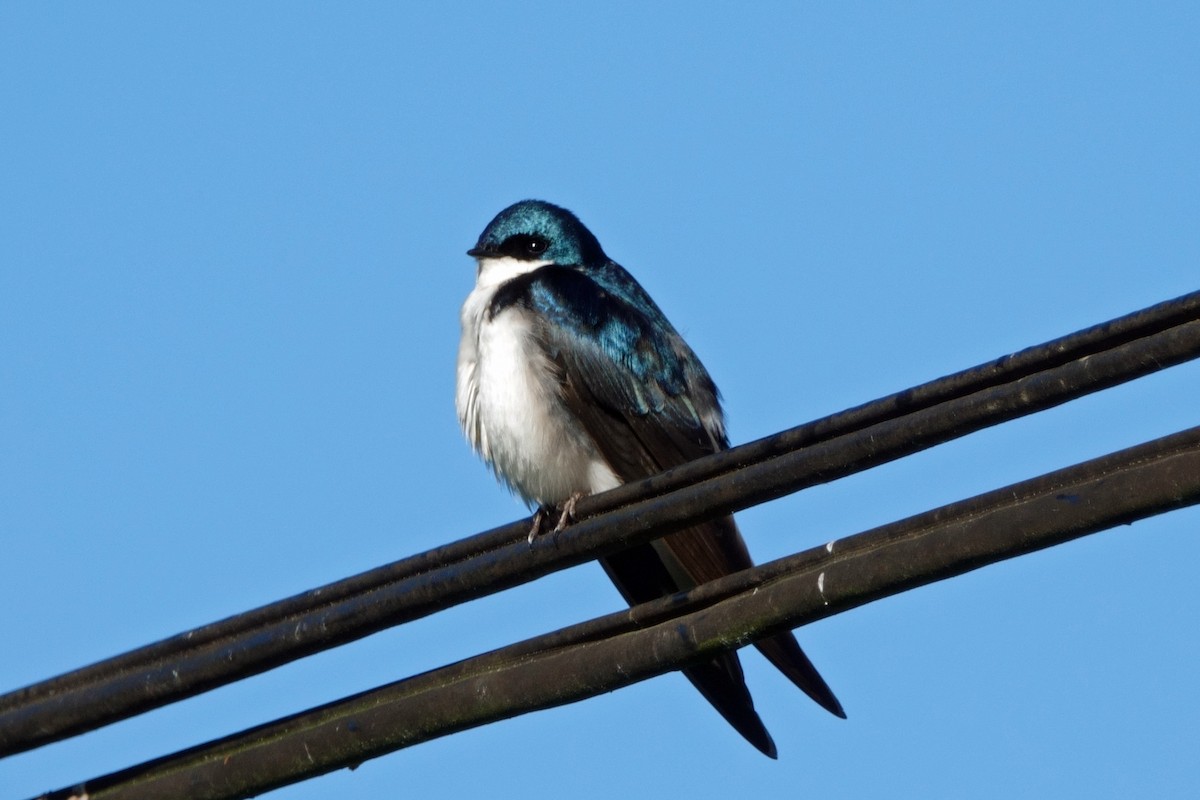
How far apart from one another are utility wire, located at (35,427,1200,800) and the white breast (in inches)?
92.4

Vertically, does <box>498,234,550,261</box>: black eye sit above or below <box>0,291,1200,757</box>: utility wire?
above

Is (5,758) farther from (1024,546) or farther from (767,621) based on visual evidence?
(1024,546)

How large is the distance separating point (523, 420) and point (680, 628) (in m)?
2.68

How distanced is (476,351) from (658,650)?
9.66 feet

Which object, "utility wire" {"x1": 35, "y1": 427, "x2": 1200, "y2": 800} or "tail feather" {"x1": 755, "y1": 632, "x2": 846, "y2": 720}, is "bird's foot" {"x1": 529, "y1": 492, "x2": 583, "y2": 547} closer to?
"utility wire" {"x1": 35, "y1": 427, "x2": 1200, "y2": 800}

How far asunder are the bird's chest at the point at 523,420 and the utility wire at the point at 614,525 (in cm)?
181

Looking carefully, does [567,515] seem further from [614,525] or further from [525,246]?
[525,246]

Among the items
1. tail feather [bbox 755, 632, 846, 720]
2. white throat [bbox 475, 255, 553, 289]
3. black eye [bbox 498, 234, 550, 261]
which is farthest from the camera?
black eye [bbox 498, 234, 550, 261]

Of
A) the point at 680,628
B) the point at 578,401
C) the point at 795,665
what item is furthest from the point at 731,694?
the point at 578,401

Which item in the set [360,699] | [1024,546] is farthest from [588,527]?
[1024,546]

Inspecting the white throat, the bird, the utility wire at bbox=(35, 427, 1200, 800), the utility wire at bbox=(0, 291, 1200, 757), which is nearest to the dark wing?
the bird

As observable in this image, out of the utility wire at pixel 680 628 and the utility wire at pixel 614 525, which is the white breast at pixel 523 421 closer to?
the utility wire at pixel 614 525

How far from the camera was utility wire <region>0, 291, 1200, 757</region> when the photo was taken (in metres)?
3.37

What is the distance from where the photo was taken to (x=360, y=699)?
13.5 ft
